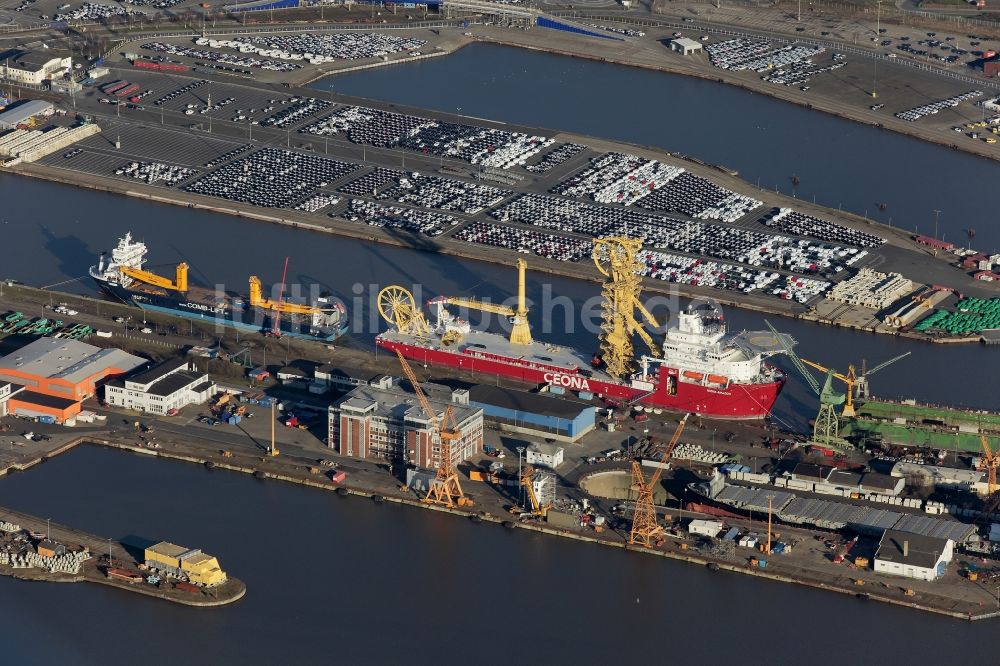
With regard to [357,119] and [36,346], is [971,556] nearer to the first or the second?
[36,346]

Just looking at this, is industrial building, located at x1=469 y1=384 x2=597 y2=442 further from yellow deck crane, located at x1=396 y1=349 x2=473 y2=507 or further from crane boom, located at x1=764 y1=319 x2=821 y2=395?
crane boom, located at x1=764 y1=319 x2=821 y2=395

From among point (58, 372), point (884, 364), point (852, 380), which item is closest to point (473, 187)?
point (58, 372)

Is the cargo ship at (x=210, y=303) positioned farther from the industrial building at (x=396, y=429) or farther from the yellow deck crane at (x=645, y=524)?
the yellow deck crane at (x=645, y=524)

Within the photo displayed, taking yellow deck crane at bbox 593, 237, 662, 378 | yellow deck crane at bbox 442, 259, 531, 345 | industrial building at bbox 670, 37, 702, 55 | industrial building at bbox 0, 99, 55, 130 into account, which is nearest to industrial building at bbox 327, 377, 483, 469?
yellow deck crane at bbox 593, 237, 662, 378

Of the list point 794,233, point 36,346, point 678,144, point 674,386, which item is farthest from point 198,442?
point 678,144

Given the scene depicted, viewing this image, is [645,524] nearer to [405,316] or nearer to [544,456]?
[544,456]
